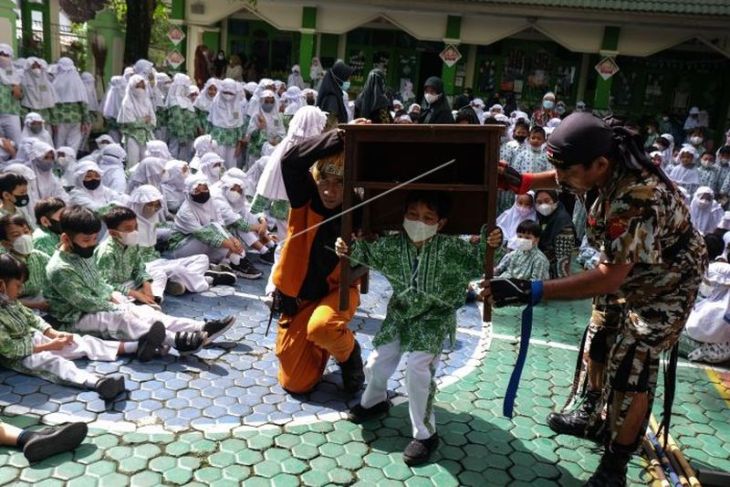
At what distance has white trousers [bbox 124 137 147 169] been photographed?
11312 millimetres

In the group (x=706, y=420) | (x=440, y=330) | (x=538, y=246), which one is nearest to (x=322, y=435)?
(x=440, y=330)

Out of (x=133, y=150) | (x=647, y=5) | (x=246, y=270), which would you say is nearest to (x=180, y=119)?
(x=133, y=150)

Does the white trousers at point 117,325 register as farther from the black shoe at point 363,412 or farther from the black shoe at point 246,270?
the black shoe at point 246,270

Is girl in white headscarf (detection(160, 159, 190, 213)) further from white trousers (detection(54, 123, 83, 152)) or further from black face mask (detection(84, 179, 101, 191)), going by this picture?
white trousers (detection(54, 123, 83, 152))

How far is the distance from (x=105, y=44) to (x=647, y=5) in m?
14.9

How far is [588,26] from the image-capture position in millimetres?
17406

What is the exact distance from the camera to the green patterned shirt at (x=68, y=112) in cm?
1236

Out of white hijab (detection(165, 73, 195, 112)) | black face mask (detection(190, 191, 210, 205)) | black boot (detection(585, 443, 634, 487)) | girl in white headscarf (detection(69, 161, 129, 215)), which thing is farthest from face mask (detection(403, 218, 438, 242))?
white hijab (detection(165, 73, 195, 112))

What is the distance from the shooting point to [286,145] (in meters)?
5.15

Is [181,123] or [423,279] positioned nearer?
[423,279]

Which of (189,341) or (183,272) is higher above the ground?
(183,272)

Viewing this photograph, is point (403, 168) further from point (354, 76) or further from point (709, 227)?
point (354, 76)

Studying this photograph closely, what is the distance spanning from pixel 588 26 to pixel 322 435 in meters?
16.7

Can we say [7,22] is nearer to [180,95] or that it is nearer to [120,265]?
[180,95]
